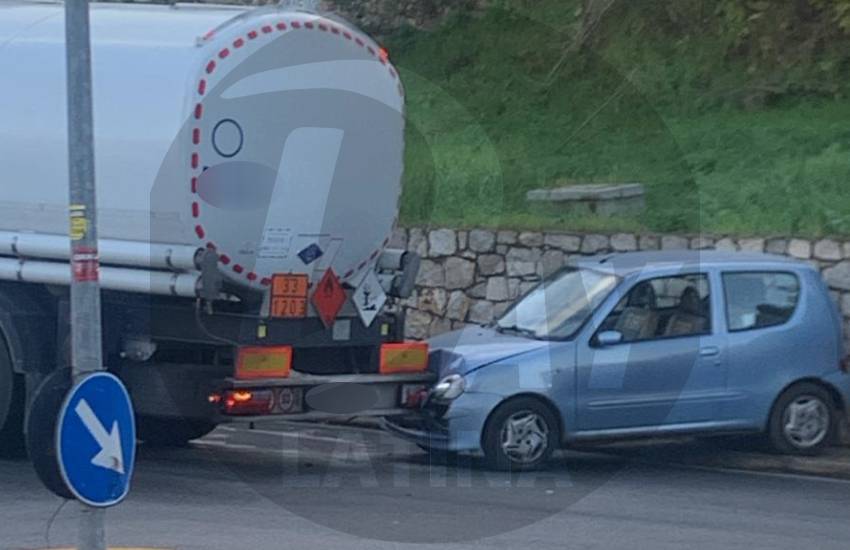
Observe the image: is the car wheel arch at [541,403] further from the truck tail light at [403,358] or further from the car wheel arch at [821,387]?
the car wheel arch at [821,387]

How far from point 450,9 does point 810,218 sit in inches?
361

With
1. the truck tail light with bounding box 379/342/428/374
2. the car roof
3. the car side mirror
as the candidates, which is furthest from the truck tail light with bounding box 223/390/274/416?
the car roof

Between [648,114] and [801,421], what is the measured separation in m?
6.86

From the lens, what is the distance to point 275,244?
38.0ft

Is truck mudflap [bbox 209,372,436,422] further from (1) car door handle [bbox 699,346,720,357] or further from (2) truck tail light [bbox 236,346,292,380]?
(1) car door handle [bbox 699,346,720,357]

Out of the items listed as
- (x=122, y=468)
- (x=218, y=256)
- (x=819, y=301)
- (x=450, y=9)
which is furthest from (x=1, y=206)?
(x=450, y=9)

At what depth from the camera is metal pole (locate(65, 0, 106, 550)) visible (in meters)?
7.02

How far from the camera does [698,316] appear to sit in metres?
13.1

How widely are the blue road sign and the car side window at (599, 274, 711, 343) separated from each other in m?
6.35

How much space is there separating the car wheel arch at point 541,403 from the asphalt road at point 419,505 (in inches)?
12.6

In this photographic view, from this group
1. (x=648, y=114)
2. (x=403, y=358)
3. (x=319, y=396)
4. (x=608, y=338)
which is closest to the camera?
(x=319, y=396)

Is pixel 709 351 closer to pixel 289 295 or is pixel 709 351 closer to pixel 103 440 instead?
pixel 289 295

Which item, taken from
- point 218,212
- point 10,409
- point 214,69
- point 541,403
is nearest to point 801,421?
point 541,403

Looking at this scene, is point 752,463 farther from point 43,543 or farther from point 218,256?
point 43,543
